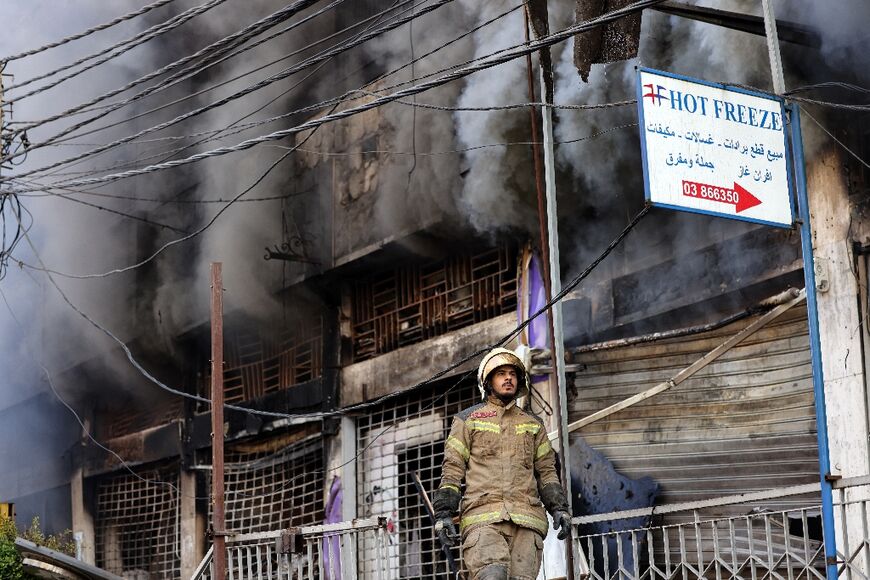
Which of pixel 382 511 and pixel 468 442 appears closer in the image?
pixel 468 442

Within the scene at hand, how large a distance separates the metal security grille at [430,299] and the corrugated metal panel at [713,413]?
5.92 feet

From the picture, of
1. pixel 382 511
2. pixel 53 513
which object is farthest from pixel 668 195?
pixel 53 513

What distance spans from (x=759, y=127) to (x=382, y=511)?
26.6 ft

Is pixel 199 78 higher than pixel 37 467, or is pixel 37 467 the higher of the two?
pixel 199 78

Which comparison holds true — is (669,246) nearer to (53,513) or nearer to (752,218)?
(752,218)

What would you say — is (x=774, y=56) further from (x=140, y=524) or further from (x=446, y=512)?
(x=140, y=524)

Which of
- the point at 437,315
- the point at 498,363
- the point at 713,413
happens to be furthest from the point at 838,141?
the point at 437,315

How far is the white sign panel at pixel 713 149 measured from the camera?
6.82 m

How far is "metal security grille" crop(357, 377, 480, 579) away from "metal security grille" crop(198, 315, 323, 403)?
1.56 m

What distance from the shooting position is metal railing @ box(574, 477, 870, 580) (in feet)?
26.4

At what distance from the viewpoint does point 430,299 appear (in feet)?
46.2

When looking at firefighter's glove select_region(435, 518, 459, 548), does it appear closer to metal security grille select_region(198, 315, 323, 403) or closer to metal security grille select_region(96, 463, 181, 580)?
metal security grille select_region(198, 315, 323, 403)

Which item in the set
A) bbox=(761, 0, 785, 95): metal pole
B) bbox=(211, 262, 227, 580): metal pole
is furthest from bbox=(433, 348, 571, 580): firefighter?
bbox=(211, 262, 227, 580): metal pole

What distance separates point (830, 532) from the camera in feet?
22.4
